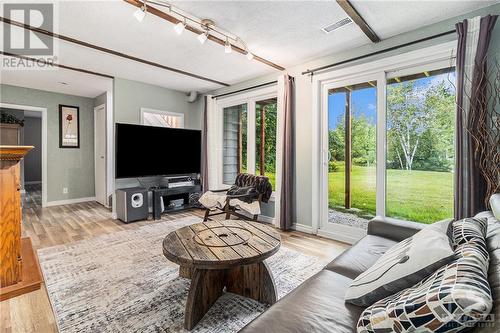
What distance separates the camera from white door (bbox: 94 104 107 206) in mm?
5133

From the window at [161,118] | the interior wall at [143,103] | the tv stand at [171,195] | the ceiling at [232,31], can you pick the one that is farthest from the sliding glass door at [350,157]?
the window at [161,118]

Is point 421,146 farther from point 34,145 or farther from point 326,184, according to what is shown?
point 34,145

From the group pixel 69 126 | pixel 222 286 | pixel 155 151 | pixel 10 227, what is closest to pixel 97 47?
pixel 155 151

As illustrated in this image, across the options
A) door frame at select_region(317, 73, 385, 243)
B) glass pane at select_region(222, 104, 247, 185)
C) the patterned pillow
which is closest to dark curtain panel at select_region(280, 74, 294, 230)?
door frame at select_region(317, 73, 385, 243)

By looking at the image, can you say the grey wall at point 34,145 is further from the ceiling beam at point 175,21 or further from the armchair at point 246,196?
the ceiling beam at point 175,21

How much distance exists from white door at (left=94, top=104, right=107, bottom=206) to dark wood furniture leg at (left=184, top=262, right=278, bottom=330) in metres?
4.13

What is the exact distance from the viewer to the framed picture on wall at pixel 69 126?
5219 millimetres

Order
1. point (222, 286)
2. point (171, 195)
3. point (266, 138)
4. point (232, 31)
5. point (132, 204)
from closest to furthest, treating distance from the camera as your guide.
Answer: point (222, 286) < point (232, 31) < point (132, 204) < point (266, 138) < point (171, 195)

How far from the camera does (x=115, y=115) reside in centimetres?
416

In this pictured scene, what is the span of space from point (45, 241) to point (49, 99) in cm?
343

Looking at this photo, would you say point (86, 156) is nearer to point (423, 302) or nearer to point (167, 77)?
point (167, 77)

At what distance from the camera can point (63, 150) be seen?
207 inches

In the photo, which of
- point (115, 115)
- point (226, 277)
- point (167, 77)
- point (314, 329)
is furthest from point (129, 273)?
point (167, 77)

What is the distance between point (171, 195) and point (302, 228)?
99.2 inches
